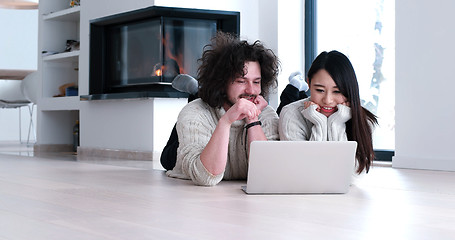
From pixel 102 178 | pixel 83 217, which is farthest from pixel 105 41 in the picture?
pixel 83 217

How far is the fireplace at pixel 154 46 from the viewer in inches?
175

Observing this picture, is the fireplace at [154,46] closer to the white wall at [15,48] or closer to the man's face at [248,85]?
the man's face at [248,85]

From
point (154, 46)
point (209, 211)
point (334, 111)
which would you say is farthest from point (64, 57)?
point (209, 211)

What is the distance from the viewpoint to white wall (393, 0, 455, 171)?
3.45 meters

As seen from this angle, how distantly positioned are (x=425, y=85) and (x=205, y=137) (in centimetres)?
164

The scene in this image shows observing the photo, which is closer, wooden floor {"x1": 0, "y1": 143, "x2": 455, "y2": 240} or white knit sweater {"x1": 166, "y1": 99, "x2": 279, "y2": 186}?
wooden floor {"x1": 0, "y1": 143, "x2": 455, "y2": 240}

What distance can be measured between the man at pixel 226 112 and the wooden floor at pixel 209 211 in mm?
77

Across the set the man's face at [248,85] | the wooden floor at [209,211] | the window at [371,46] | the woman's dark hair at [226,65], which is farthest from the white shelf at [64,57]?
the man's face at [248,85]

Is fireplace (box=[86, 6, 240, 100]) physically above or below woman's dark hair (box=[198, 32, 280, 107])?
above

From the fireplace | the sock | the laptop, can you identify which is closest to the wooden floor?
the laptop

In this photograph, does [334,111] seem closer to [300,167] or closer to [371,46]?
[300,167]

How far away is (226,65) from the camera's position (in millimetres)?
2400

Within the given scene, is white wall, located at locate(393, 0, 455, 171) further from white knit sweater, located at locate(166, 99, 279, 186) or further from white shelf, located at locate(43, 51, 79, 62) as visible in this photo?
white shelf, located at locate(43, 51, 79, 62)

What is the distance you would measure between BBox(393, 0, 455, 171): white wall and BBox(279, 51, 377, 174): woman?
1.24 meters
